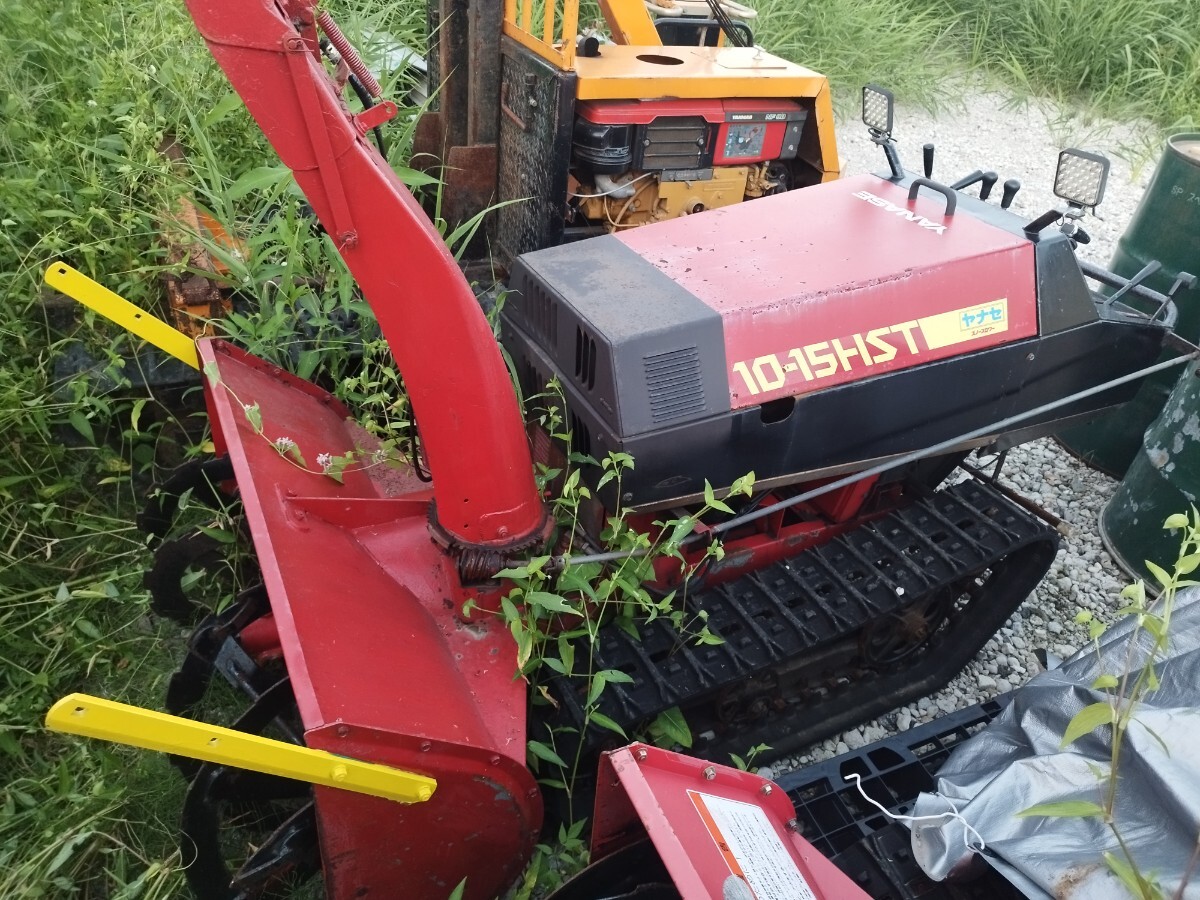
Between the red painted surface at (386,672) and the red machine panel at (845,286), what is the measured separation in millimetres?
892

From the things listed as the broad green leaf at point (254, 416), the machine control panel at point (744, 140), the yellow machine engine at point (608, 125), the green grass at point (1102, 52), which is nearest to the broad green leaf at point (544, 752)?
the broad green leaf at point (254, 416)

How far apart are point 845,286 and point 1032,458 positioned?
7.75 feet

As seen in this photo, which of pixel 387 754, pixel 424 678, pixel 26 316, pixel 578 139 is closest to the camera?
pixel 387 754

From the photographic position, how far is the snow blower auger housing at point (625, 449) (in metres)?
1.78

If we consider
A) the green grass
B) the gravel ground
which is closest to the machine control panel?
the gravel ground

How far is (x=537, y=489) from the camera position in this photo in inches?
86.4

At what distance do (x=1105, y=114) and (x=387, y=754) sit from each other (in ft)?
→ 26.9

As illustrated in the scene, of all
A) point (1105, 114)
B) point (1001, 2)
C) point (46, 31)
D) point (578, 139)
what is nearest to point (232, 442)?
point (578, 139)

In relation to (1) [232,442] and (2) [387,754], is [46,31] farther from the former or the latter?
(2) [387,754]

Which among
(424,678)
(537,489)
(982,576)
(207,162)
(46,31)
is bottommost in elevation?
(982,576)

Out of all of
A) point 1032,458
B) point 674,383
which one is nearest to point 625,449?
point 674,383

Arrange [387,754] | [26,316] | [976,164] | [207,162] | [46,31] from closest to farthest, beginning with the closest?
[387,754] → [26,316] → [207,162] → [46,31] → [976,164]

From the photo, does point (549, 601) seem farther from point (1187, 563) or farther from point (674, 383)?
point (1187, 563)

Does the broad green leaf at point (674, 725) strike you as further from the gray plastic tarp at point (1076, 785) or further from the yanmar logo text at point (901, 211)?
the yanmar logo text at point (901, 211)
